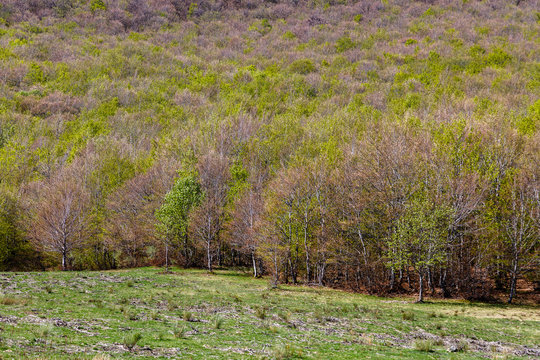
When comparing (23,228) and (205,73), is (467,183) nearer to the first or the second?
(23,228)

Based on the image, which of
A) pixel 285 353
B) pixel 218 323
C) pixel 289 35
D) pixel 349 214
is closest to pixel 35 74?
pixel 289 35

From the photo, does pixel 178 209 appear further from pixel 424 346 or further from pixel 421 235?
pixel 424 346

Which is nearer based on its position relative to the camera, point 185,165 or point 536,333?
point 536,333

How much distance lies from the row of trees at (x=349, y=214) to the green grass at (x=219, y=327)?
32.2ft

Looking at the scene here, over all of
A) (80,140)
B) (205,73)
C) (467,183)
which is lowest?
(467,183)

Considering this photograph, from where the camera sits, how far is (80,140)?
75.1 metres

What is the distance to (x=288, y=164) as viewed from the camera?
184 ft

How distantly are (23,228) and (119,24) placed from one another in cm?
14242

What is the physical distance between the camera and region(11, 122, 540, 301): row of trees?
128 ft

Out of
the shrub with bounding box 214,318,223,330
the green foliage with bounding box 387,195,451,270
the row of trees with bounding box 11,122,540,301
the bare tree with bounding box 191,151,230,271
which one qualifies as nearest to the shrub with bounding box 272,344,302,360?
the shrub with bounding box 214,318,223,330

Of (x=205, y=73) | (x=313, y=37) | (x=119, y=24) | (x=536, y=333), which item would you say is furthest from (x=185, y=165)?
(x=119, y=24)

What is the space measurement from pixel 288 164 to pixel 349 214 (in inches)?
546

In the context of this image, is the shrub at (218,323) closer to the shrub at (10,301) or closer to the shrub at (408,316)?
the shrub at (10,301)

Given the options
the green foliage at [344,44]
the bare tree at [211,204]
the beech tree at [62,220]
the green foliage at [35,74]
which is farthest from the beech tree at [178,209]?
the green foliage at [344,44]
